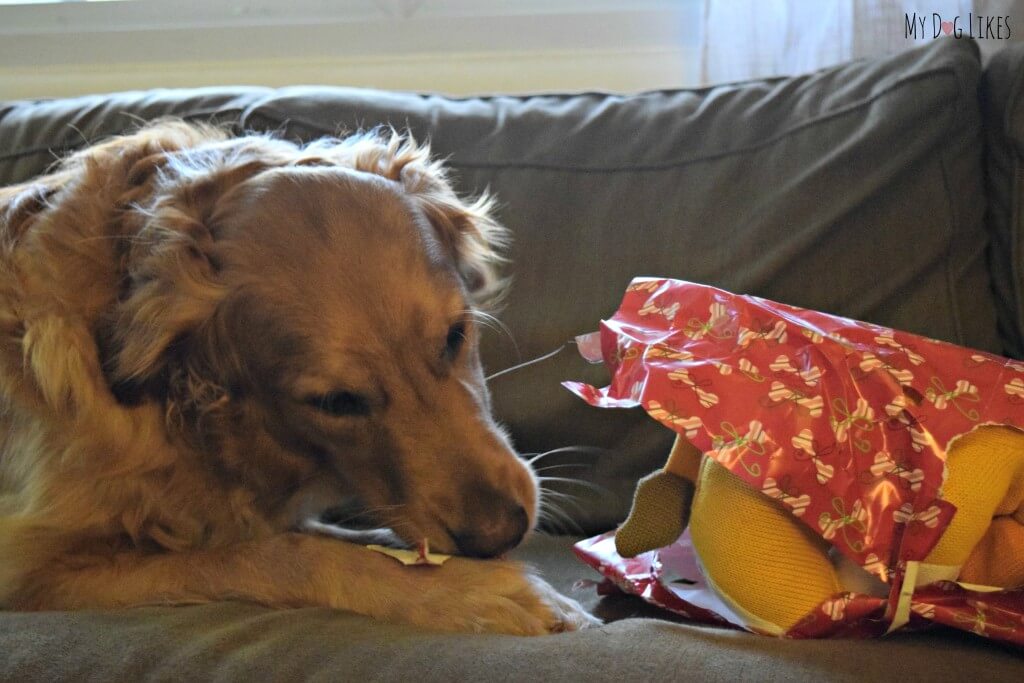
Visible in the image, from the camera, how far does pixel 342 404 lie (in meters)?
1.32

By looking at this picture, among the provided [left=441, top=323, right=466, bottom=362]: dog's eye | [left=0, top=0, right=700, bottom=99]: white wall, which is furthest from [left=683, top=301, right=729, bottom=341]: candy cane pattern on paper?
[left=0, top=0, right=700, bottom=99]: white wall

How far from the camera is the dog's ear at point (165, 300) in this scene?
1.35 metres

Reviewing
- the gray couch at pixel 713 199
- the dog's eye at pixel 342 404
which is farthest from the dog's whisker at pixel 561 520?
the dog's eye at pixel 342 404

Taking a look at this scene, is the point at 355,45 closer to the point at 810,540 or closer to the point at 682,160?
the point at 682,160

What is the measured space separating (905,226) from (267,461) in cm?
113

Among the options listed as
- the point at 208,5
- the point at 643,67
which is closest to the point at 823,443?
the point at 643,67

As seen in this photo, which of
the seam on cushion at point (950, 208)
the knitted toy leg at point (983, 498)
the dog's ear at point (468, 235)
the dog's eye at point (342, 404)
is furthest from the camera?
the seam on cushion at point (950, 208)

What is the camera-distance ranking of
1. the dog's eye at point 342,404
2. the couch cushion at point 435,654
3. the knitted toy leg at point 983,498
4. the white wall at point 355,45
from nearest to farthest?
the couch cushion at point 435,654
the knitted toy leg at point 983,498
the dog's eye at point 342,404
the white wall at point 355,45

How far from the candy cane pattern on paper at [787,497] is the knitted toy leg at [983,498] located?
14cm

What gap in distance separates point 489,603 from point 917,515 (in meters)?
0.53

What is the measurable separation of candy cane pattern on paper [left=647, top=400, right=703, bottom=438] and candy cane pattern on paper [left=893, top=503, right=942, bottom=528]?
236 millimetres

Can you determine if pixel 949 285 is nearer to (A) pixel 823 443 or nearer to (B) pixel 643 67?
(A) pixel 823 443

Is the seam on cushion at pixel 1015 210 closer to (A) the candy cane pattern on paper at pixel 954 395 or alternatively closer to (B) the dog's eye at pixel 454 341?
(A) the candy cane pattern on paper at pixel 954 395

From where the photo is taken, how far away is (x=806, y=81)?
1858mm
